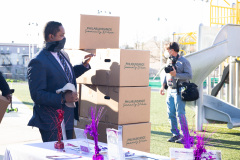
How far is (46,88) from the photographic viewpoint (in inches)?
126

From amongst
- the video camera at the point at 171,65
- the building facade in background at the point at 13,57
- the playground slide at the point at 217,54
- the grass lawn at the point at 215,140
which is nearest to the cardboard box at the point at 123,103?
the grass lawn at the point at 215,140

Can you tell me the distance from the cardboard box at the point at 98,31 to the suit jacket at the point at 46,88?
0.91m

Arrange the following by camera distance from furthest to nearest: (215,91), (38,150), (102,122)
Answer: (215,91), (102,122), (38,150)

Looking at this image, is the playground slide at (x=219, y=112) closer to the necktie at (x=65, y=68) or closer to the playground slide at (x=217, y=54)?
the playground slide at (x=217, y=54)

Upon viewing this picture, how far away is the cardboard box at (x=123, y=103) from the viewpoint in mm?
3699

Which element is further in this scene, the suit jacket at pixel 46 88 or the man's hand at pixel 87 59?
the man's hand at pixel 87 59

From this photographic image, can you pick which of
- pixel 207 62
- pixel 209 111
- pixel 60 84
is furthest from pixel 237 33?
pixel 60 84

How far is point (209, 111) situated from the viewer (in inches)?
307

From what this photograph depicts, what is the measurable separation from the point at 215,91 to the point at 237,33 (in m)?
2.95

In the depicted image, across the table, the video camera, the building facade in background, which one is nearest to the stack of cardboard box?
the table

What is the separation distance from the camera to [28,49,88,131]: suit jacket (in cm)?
311

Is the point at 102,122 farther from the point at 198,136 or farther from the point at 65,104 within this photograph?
the point at 198,136

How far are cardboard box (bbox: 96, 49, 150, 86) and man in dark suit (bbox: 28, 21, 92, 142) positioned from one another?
52 centimetres

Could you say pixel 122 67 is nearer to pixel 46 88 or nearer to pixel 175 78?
pixel 46 88
